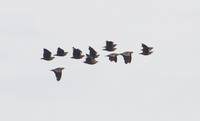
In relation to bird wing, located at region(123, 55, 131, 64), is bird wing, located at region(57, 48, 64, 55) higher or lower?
higher

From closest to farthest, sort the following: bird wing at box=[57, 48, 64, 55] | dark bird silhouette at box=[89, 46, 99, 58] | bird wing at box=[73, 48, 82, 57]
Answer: bird wing at box=[73, 48, 82, 57]
bird wing at box=[57, 48, 64, 55]
dark bird silhouette at box=[89, 46, 99, 58]

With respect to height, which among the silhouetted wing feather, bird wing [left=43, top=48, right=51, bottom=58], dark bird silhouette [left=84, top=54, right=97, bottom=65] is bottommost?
the silhouetted wing feather

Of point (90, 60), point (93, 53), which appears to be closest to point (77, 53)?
point (90, 60)

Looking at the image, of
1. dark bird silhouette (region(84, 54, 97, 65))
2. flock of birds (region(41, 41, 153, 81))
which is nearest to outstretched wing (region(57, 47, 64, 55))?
flock of birds (region(41, 41, 153, 81))

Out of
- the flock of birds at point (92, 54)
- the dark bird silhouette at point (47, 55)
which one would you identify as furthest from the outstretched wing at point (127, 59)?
the dark bird silhouette at point (47, 55)

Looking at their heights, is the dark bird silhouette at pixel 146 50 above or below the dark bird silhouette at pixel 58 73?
above

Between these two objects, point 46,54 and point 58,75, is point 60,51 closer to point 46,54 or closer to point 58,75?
point 46,54

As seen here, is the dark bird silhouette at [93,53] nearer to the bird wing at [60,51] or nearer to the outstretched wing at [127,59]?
the bird wing at [60,51]

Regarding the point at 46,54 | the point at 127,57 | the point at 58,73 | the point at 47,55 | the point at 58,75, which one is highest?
the point at 127,57

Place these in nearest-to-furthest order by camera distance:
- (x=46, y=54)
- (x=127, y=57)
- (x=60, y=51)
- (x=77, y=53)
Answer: (x=46, y=54), (x=77, y=53), (x=60, y=51), (x=127, y=57)

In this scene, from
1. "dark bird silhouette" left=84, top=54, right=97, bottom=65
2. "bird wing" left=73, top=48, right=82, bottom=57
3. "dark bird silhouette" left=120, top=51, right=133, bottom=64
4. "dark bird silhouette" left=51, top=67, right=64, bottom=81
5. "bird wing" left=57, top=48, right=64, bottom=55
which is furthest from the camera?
"dark bird silhouette" left=120, top=51, right=133, bottom=64

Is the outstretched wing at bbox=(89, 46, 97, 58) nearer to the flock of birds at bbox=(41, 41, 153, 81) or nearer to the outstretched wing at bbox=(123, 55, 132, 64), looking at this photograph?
the flock of birds at bbox=(41, 41, 153, 81)

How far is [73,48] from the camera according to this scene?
94.1 metres

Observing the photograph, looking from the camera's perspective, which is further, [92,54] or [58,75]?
[92,54]
